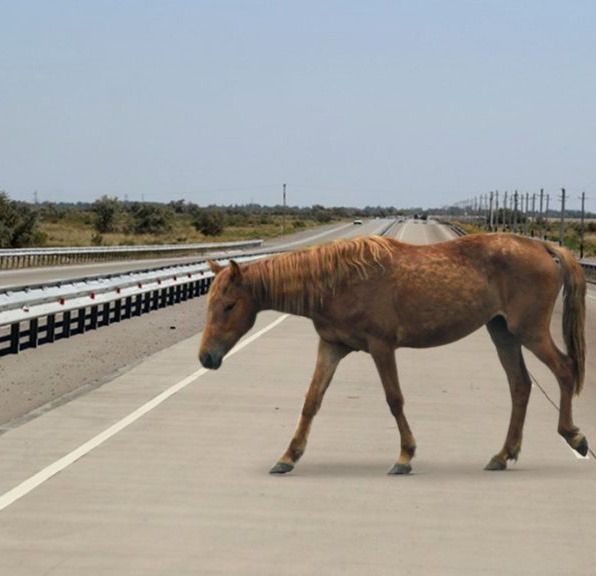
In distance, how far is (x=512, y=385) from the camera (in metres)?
9.60

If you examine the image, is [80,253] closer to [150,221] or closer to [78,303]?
[78,303]

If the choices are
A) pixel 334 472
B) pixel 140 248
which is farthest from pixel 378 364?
pixel 140 248

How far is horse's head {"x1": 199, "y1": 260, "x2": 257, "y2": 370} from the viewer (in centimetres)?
912

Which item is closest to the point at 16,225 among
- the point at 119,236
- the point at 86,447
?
the point at 119,236

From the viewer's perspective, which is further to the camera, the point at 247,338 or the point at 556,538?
the point at 247,338

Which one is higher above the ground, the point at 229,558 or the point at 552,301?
the point at 552,301

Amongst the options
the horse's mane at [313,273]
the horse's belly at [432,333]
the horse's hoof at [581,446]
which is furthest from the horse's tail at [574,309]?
the horse's mane at [313,273]

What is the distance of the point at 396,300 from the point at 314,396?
846 mm

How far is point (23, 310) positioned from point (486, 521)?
41.6 feet

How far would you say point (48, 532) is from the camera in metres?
7.43

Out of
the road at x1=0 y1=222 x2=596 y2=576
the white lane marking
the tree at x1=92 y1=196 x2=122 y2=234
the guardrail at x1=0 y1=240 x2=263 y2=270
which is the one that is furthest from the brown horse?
the tree at x1=92 y1=196 x2=122 y2=234

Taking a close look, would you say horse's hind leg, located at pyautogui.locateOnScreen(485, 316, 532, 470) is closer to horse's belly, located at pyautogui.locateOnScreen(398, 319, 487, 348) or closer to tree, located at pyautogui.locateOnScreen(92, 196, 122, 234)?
horse's belly, located at pyautogui.locateOnScreen(398, 319, 487, 348)

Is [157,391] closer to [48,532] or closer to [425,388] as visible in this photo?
[425,388]

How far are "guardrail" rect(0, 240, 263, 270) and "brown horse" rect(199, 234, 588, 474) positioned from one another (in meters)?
44.8
